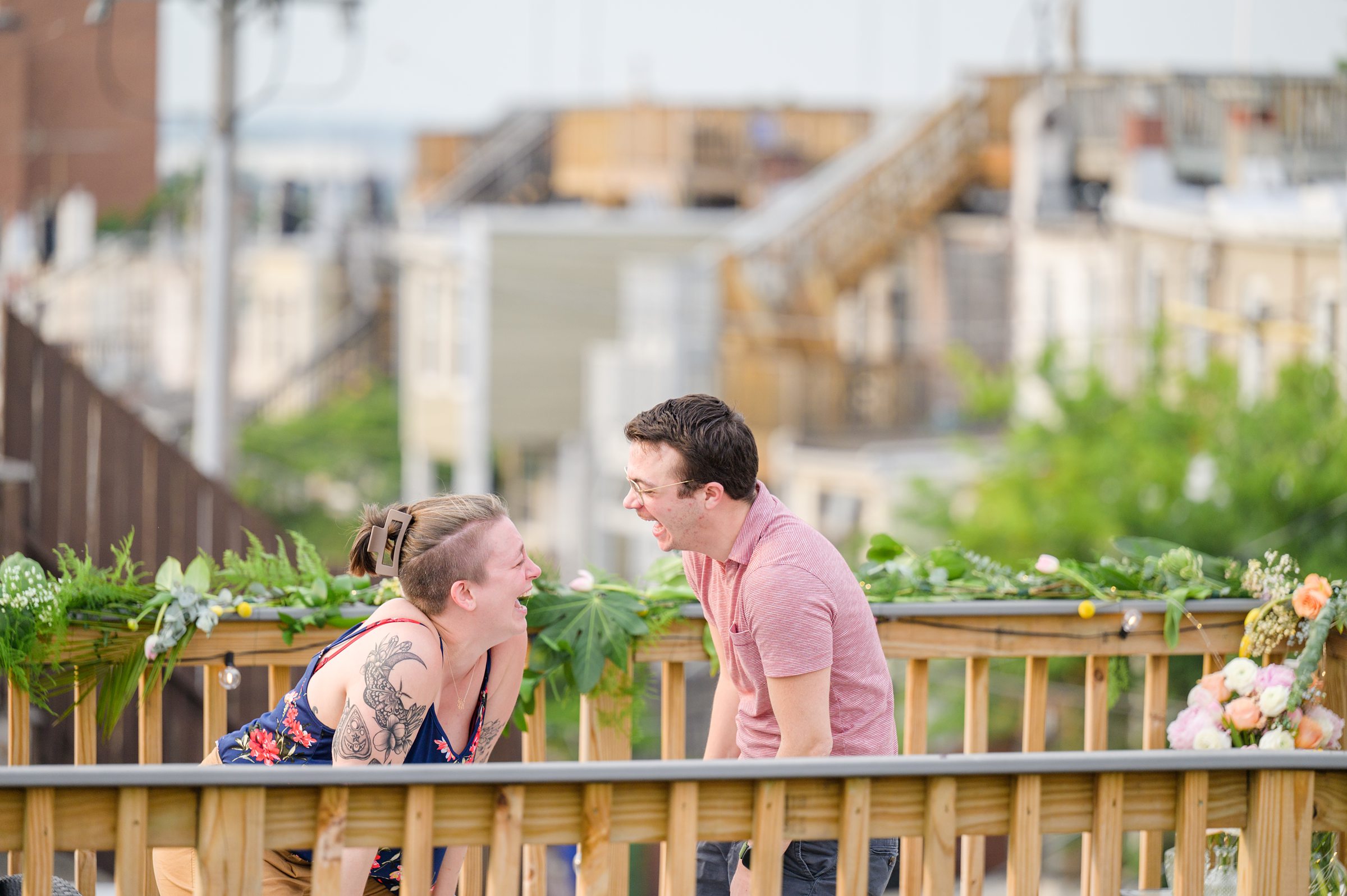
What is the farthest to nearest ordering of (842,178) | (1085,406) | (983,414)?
(842,178)
(983,414)
(1085,406)

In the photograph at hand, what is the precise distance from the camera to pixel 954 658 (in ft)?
12.1

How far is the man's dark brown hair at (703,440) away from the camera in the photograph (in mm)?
3006

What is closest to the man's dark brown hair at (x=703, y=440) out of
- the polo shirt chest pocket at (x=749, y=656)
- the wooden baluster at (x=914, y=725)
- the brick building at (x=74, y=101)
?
the polo shirt chest pocket at (x=749, y=656)

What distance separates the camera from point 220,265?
10.4 meters

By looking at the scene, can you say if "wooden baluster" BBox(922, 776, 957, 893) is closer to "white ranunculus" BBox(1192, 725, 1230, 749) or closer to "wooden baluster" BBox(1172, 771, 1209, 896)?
"wooden baluster" BBox(1172, 771, 1209, 896)

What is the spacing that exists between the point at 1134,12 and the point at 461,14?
1834 centimetres

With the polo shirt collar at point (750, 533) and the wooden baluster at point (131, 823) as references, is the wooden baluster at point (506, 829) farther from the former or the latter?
the polo shirt collar at point (750, 533)

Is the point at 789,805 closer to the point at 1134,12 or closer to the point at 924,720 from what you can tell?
the point at 924,720

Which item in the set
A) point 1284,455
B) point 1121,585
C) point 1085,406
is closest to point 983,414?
point 1085,406

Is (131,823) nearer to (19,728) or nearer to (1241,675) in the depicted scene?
(19,728)

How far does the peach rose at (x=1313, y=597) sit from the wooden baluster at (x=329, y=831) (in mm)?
2056

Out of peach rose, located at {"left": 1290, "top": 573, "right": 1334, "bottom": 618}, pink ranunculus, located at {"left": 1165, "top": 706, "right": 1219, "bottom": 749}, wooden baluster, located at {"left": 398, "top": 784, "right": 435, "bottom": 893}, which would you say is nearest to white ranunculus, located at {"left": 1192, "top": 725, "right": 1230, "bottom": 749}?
pink ranunculus, located at {"left": 1165, "top": 706, "right": 1219, "bottom": 749}

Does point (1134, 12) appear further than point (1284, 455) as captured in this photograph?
Yes

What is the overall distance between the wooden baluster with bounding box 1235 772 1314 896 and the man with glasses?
0.74 metres
